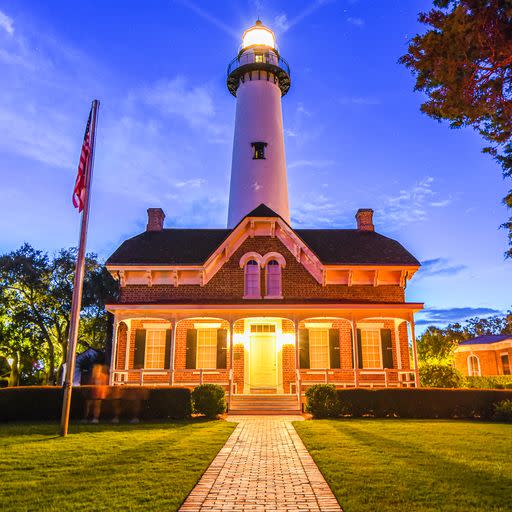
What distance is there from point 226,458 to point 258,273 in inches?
495

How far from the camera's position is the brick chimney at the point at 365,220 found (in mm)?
23469

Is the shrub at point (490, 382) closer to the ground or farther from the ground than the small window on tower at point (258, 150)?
closer to the ground

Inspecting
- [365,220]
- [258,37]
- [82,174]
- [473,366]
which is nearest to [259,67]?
[258,37]

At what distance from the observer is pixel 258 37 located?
99.5 feet

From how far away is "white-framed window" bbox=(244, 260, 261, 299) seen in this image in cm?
1984

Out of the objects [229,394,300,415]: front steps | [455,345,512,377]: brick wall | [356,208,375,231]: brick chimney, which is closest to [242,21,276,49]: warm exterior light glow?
[356,208,375,231]: brick chimney

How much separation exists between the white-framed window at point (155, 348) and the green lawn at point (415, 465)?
339 inches

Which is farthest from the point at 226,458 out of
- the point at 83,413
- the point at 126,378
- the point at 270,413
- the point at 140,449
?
the point at 126,378

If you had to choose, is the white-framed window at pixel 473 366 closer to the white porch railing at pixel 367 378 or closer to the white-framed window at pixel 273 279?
the white porch railing at pixel 367 378

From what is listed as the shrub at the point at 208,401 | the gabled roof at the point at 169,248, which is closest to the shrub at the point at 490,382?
the gabled roof at the point at 169,248

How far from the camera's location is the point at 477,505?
201 inches

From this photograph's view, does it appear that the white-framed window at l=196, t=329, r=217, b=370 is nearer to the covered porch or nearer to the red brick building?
the covered porch

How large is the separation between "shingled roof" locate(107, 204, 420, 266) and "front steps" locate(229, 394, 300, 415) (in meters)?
5.97

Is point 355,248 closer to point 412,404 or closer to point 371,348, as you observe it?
point 371,348
